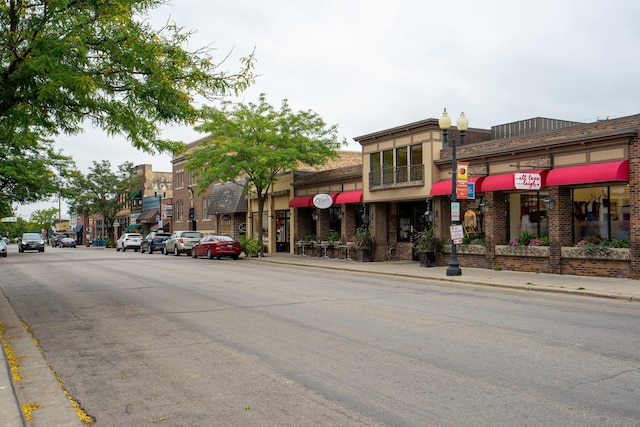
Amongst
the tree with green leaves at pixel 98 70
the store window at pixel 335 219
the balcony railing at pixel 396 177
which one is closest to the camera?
the tree with green leaves at pixel 98 70

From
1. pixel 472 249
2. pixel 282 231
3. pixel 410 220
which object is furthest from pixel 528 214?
pixel 282 231

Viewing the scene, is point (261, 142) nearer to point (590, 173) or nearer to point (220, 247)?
point (220, 247)

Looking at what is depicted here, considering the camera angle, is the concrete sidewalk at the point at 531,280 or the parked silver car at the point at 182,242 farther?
the parked silver car at the point at 182,242

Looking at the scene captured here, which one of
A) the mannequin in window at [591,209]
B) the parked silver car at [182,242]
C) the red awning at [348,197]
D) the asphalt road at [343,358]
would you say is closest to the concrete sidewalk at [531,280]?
the asphalt road at [343,358]

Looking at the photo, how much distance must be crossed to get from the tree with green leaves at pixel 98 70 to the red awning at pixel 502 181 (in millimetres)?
12255

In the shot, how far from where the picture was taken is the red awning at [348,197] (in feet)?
94.2

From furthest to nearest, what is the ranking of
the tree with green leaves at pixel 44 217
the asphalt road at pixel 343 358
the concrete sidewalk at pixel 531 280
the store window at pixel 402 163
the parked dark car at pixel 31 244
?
the tree with green leaves at pixel 44 217, the parked dark car at pixel 31 244, the store window at pixel 402 163, the concrete sidewalk at pixel 531 280, the asphalt road at pixel 343 358

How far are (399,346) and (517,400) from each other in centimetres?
259

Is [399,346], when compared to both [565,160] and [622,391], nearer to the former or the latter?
[622,391]

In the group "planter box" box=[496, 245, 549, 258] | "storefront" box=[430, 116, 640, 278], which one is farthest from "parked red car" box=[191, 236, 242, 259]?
"planter box" box=[496, 245, 549, 258]

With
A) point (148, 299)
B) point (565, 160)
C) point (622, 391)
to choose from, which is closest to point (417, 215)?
point (565, 160)

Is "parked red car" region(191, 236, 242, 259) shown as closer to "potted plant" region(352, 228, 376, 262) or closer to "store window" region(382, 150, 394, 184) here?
"potted plant" region(352, 228, 376, 262)

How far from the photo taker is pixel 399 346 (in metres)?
7.88

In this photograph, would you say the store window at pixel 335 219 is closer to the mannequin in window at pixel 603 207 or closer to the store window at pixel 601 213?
the store window at pixel 601 213
